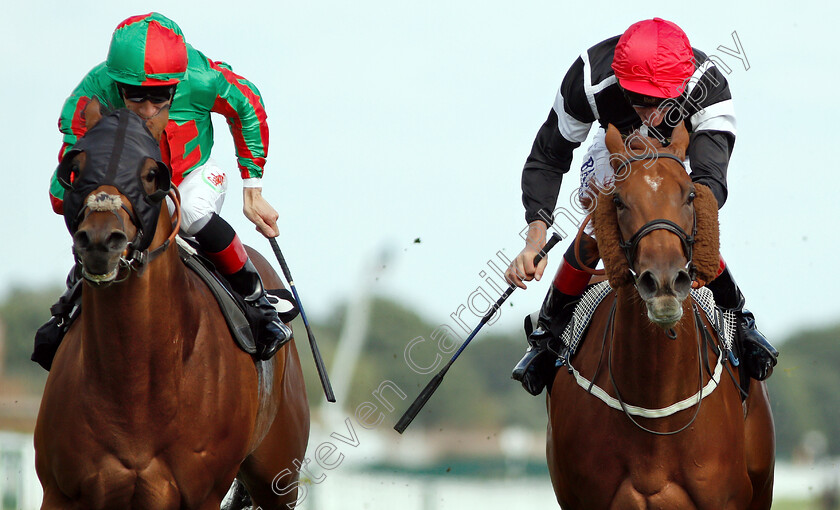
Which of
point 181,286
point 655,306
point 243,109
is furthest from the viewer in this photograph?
point 243,109

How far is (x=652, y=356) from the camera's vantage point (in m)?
4.65

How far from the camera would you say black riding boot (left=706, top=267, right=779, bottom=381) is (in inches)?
209

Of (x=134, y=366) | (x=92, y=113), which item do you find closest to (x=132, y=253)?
(x=134, y=366)

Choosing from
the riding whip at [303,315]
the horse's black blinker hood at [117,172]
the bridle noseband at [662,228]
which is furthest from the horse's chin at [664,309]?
the riding whip at [303,315]

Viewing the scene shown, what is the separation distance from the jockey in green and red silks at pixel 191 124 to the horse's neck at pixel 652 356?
1772 millimetres

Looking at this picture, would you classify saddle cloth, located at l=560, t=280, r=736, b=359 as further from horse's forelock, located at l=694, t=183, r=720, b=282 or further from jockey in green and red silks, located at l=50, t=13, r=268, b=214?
jockey in green and red silks, located at l=50, t=13, r=268, b=214

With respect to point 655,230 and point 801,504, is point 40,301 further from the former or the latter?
point 655,230

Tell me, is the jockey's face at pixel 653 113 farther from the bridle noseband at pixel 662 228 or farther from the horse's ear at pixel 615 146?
the bridle noseband at pixel 662 228

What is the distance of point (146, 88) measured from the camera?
199 inches

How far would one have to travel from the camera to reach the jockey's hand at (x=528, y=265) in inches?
208

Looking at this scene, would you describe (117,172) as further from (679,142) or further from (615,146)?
(679,142)

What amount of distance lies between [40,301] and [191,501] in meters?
28.5

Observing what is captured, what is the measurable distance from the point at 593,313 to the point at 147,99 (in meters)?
2.35

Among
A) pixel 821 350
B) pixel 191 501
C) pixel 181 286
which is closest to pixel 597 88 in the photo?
pixel 181 286
